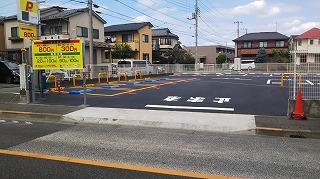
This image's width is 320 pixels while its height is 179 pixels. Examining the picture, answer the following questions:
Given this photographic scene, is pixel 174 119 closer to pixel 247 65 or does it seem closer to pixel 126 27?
pixel 126 27

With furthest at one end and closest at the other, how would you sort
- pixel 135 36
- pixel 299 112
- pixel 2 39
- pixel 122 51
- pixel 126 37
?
pixel 126 37 → pixel 135 36 → pixel 122 51 → pixel 2 39 → pixel 299 112

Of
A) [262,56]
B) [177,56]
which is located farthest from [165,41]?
[262,56]

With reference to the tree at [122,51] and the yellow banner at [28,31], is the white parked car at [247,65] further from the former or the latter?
the yellow banner at [28,31]

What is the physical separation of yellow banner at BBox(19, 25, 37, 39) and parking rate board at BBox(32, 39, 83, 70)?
1.18 ft

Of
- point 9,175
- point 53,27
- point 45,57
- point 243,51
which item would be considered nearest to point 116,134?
point 9,175

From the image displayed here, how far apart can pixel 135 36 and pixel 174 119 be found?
35.9 meters

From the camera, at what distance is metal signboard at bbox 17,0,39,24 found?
1009cm

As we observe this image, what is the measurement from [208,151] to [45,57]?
7652mm

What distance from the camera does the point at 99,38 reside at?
35.3 metres

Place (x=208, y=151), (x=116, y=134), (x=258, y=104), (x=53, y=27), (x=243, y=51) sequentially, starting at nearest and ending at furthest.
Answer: (x=208, y=151) → (x=116, y=134) → (x=258, y=104) → (x=53, y=27) → (x=243, y=51)

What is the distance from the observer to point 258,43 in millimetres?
59812

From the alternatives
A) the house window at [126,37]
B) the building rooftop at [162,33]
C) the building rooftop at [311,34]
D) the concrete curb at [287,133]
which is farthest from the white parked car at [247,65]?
the concrete curb at [287,133]

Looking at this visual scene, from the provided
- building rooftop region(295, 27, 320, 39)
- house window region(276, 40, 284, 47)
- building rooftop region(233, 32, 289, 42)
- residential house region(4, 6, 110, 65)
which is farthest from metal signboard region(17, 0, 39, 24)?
house window region(276, 40, 284, 47)

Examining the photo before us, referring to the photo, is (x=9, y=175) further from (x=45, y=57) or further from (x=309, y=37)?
(x=309, y=37)
